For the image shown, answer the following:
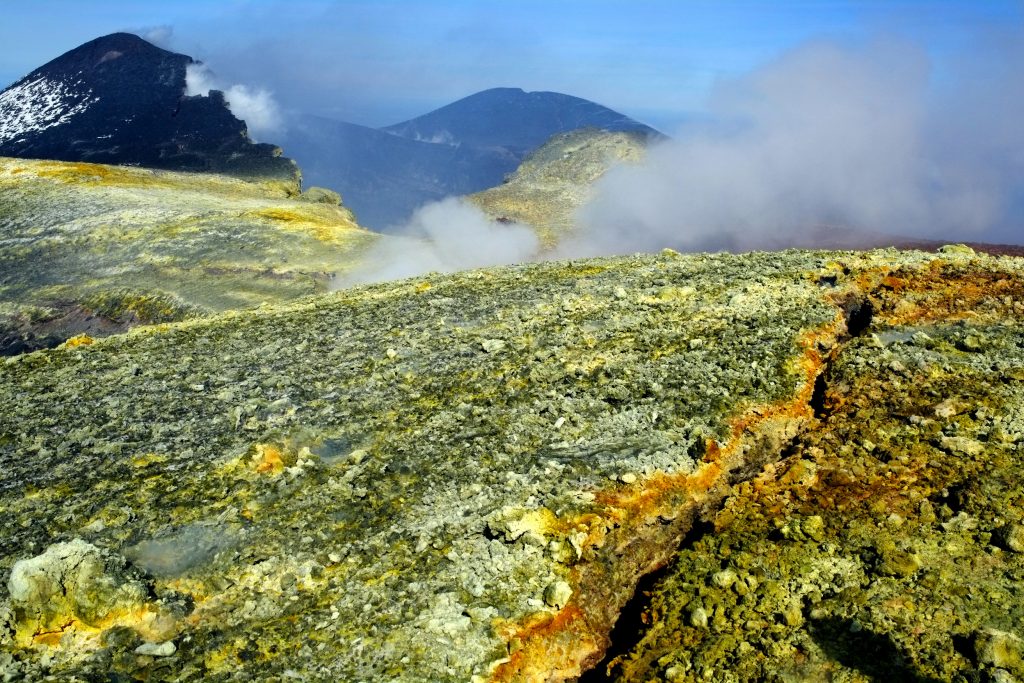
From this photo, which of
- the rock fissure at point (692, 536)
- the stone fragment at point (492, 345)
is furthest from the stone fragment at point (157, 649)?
the stone fragment at point (492, 345)

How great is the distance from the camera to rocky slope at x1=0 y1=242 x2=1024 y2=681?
6387 mm

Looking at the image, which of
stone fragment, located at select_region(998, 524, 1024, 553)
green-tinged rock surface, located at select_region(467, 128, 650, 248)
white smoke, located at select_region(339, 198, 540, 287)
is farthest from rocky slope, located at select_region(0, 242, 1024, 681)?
green-tinged rock surface, located at select_region(467, 128, 650, 248)

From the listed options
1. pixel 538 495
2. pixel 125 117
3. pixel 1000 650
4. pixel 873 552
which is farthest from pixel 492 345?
pixel 125 117

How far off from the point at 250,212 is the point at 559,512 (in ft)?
115

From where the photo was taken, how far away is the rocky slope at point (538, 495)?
21.0 ft

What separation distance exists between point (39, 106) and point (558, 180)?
5355cm

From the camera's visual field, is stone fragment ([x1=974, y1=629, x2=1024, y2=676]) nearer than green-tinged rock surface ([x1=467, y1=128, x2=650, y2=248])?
Yes

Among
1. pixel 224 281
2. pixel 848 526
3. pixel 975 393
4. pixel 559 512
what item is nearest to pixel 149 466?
pixel 559 512

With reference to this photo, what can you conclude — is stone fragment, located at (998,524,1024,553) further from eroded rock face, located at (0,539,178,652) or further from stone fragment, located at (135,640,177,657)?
eroded rock face, located at (0,539,178,652)

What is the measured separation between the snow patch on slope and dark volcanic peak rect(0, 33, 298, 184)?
0.10 metres

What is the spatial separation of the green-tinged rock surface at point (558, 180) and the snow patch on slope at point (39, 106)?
139 feet

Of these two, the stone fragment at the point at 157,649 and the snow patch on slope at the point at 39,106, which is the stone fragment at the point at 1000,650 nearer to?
the stone fragment at the point at 157,649

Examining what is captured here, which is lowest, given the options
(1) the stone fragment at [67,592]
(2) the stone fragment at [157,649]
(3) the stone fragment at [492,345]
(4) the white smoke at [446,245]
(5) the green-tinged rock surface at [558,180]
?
(2) the stone fragment at [157,649]

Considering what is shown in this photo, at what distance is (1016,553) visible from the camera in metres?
6.71
